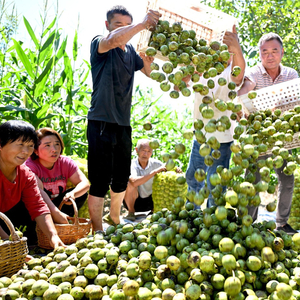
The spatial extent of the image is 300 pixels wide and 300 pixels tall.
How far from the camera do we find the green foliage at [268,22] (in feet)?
17.5

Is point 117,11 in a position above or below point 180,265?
above

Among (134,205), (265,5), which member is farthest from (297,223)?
(265,5)

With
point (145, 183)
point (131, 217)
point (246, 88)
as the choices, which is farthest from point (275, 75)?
point (131, 217)

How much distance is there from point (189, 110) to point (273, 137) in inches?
240

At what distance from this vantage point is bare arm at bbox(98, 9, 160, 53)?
67.6 inches

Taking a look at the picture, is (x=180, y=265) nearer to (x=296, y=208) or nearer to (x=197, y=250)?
(x=197, y=250)

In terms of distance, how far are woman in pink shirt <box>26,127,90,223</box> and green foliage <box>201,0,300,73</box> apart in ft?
12.2

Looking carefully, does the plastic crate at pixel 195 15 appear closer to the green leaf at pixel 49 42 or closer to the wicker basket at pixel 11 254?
the wicker basket at pixel 11 254

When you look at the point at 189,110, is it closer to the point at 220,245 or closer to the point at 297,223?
the point at 297,223

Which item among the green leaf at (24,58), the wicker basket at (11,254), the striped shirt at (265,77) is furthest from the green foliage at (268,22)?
the wicker basket at (11,254)

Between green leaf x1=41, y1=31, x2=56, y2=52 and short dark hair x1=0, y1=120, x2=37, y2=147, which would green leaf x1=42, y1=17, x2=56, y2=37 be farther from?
short dark hair x1=0, y1=120, x2=37, y2=147

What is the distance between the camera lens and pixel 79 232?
2291 mm

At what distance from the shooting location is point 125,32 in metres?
1.98

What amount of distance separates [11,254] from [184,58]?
1.29 m
